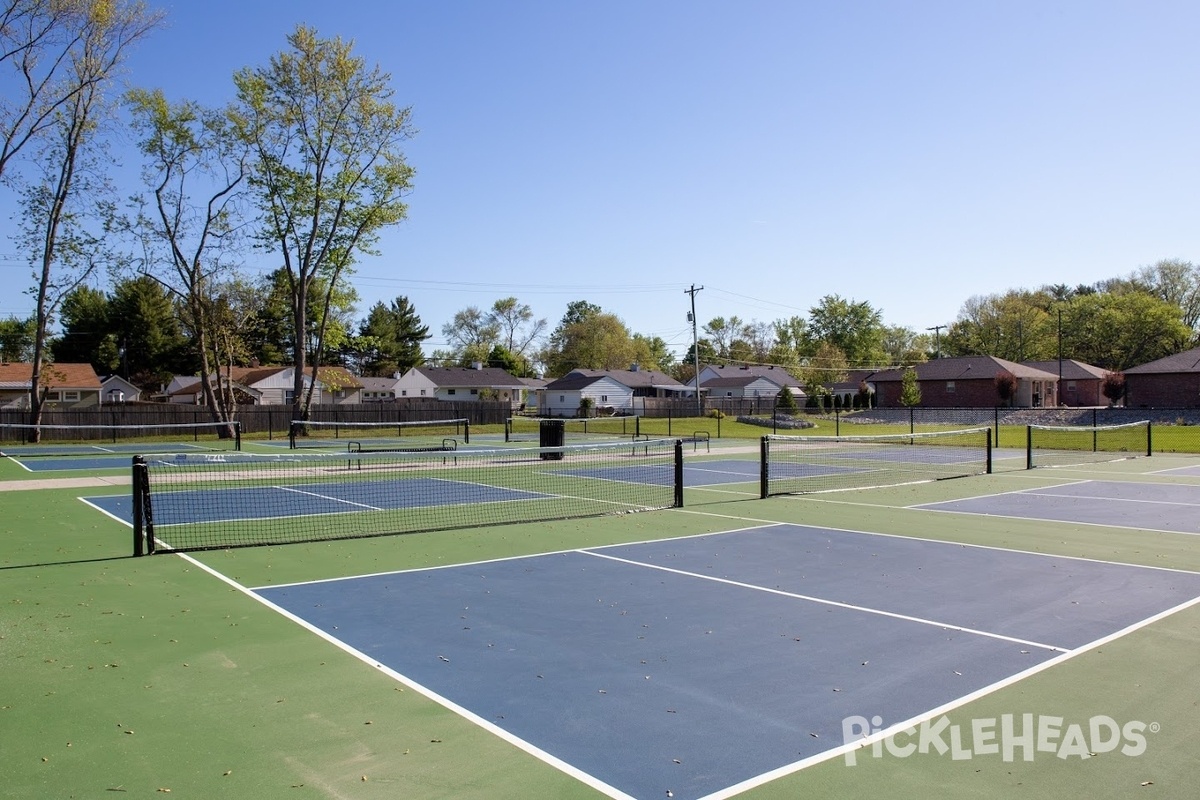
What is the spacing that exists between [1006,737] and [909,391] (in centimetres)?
6337

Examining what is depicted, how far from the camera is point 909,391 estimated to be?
213 feet

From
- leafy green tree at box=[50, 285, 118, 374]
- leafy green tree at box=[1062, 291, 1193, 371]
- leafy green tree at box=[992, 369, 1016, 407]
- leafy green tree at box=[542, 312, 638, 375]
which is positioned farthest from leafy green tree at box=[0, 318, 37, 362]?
leafy green tree at box=[1062, 291, 1193, 371]

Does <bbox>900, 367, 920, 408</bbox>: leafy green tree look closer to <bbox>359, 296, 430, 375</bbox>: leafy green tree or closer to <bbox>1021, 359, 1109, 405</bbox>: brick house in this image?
<bbox>1021, 359, 1109, 405</bbox>: brick house

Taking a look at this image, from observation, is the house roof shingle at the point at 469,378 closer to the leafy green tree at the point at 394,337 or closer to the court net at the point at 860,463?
the leafy green tree at the point at 394,337

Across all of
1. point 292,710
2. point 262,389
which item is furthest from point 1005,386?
point 292,710

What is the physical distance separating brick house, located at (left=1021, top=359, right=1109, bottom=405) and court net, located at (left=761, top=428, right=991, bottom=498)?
3785 cm

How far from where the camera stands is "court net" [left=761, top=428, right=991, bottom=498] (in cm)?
1973

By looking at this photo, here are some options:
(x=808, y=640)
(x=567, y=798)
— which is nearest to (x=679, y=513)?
(x=808, y=640)

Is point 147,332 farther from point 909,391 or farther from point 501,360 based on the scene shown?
point 909,391

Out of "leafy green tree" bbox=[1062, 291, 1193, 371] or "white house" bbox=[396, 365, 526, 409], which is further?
"leafy green tree" bbox=[1062, 291, 1193, 371]

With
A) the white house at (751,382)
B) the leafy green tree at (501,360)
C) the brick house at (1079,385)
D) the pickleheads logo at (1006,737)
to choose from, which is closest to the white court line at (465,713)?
the pickleheads logo at (1006,737)

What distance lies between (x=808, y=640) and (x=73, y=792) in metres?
5.16

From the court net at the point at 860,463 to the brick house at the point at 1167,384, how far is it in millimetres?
28161

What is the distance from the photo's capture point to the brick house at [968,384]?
2598 inches
